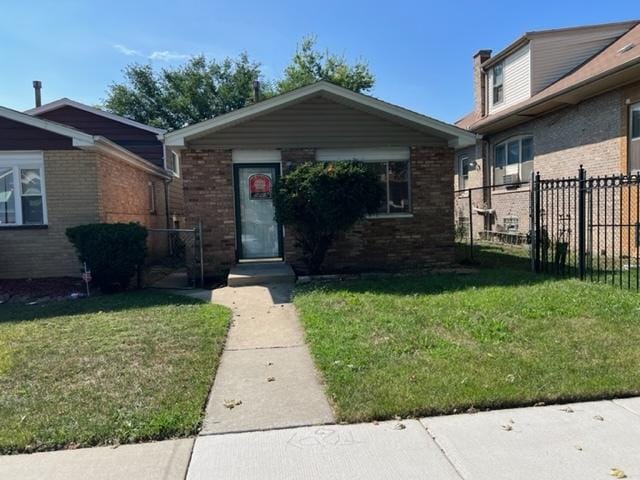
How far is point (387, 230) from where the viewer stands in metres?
11.3

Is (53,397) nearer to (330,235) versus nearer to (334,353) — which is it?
(334,353)

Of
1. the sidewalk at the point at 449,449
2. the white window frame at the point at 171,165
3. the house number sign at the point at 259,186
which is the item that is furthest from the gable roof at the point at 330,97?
the white window frame at the point at 171,165

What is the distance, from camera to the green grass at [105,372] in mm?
3566

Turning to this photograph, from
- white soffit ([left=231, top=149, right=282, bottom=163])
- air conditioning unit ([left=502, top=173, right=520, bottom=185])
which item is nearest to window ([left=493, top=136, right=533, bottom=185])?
air conditioning unit ([left=502, top=173, right=520, bottom=185])

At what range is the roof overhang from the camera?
34.9ft

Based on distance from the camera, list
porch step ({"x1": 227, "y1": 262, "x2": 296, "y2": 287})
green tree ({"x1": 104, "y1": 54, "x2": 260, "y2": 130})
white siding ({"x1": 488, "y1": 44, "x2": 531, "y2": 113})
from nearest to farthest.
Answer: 1. porch step ({"x1": 227, "y1": 262, "x2": 296, "y2": 287})
2. white siding ({"x1": 488, "y1": 44, "x2": 531, "y2": 113})
3. green tree ({"x1": 104, "y1": 54, "x2": 260, "y2": 130})

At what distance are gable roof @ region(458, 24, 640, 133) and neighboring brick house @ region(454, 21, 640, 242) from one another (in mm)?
25

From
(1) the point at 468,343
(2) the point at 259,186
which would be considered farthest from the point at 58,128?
(1) the point at 468,343

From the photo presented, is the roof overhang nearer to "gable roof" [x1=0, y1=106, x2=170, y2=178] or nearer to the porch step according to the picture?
the porch step

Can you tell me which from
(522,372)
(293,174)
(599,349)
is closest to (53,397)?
(522,372)

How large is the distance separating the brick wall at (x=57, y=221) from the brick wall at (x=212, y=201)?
88.0 inches

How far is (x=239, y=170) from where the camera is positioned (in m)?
10.9

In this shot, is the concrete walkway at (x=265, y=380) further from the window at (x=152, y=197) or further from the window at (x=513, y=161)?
the window at (x=513, y=161)

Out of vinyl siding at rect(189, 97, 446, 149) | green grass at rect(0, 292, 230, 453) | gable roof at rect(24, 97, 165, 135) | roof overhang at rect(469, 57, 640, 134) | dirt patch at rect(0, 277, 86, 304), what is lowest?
green grass at rect(0, 292, 230, 453)
